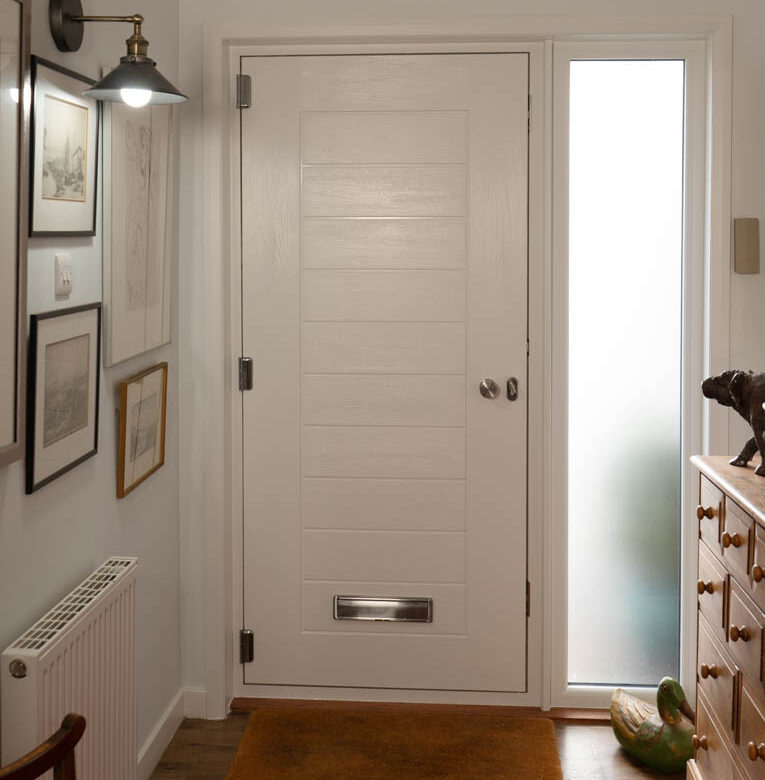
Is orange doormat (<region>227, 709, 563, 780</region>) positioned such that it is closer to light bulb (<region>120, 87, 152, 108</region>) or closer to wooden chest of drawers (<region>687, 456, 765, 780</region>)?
wooden chest of drawers (<region>687, 456, 765, 780</region>)

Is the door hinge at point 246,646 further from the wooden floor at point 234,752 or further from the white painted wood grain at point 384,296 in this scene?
the white painted wood grain at point 384,296

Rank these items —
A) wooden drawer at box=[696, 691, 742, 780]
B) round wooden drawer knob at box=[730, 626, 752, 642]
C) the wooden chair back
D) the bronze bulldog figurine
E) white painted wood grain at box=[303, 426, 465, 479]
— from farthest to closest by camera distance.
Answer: white painted wood grain at box=[303, 426, 465, 479] < wooden drawer at box=[696, 691, 742, 780] < the bronze bulldog figurine < round wooden drawer knob at box=[730, 626, 752, 642] < the wooden chair back

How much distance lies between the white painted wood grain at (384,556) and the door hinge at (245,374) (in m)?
0.52

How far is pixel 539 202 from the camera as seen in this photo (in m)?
3.43

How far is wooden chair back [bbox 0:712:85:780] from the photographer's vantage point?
1.60 metres

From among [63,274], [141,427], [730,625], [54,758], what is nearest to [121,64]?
[63,274]

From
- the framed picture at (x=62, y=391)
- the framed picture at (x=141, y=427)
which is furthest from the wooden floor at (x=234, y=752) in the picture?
the framed picture at (x=62, y=391)

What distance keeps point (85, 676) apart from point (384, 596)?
141 cm

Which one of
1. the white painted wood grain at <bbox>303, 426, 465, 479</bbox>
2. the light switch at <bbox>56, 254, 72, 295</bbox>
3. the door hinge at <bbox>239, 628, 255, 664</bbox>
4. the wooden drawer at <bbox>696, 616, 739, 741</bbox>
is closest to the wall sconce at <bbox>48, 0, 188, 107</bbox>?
the light switch at <bbox>56, 254, 72, 295</bbox>

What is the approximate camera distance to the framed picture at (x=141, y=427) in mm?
2842

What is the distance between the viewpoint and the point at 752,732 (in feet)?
7.27

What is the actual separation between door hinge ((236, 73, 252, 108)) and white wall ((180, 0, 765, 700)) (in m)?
0.12

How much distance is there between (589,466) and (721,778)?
122 cm

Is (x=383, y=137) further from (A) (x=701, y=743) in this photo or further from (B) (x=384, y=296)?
(A) (x=701, y=743)
